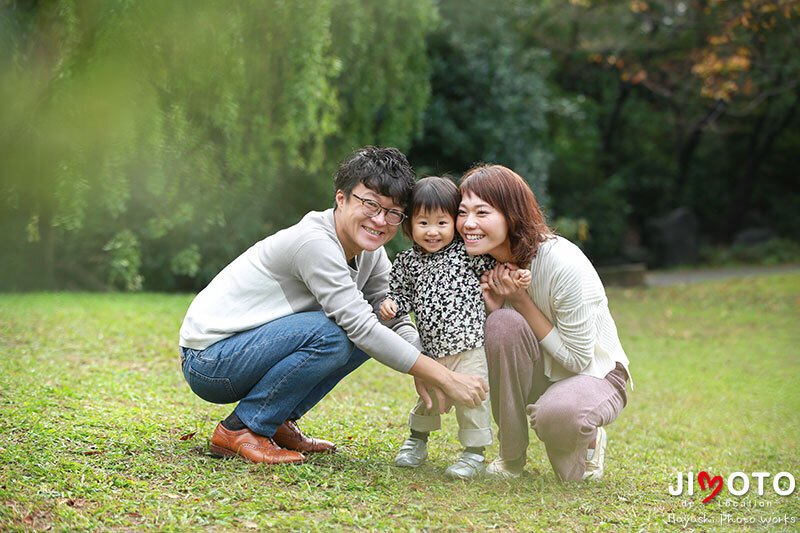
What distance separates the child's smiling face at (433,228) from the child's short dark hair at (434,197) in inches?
0.7

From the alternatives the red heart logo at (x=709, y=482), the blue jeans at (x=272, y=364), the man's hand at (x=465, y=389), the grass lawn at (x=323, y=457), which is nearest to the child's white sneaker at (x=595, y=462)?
the grass lawn at (x=323, y=457)

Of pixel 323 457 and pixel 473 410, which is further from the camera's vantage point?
pixel 323 457

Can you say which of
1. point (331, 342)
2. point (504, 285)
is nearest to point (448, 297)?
point (504, 285)

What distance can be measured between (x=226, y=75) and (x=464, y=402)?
149 inches

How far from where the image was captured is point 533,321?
349 cm

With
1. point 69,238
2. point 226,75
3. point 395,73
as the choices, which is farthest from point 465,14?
point 226,75

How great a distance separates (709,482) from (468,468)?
1160 millimetres

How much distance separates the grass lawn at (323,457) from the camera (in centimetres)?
298

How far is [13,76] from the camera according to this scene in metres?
6.47

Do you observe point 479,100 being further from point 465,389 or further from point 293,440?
point 465,389

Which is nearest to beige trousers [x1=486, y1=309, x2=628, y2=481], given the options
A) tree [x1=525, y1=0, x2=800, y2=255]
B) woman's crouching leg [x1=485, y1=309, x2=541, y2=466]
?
woman's crouching leg [x1=485, y1=309, x2=541, y2=466]

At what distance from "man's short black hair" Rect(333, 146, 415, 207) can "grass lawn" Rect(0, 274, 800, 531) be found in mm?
1064

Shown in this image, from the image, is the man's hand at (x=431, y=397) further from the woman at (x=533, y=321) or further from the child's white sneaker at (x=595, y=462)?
the child's white sneaker at (x=595, y=462)

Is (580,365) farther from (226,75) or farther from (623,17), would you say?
(623,17)
